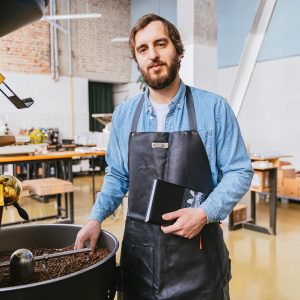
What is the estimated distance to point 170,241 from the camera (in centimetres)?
121

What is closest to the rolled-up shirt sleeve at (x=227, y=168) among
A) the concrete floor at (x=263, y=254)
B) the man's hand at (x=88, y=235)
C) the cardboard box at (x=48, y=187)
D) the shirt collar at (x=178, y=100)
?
the shirt collar at (x=178, y=100)

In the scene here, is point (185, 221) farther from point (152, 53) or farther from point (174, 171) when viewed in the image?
point (152, 53)

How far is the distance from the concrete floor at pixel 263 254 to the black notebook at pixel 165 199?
190cm

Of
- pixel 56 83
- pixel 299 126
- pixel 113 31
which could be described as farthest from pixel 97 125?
pixel 299 126

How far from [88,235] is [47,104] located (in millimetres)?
8422

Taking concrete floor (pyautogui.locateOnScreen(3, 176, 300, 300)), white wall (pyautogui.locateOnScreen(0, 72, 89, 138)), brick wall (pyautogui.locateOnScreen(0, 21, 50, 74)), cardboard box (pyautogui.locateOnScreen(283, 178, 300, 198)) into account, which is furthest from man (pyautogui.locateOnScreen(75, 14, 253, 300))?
brick wall (pyautogui.locateOnScreen(0, 21, 50, 74))

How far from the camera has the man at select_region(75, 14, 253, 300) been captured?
→ 121 cm

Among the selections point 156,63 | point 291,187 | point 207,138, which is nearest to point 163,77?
point 156,63

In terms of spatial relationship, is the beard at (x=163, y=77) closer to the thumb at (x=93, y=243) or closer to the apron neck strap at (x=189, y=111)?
the apron neck strap at (x=189, y=111)

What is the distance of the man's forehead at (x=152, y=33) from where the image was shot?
126 centimetres

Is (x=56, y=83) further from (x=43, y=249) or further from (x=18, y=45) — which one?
(x=43, y=249)

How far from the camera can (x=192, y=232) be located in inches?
43.4

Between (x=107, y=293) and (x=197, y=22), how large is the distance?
4462 mm

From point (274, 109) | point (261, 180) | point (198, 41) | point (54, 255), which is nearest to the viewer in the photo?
point (54, 255)
